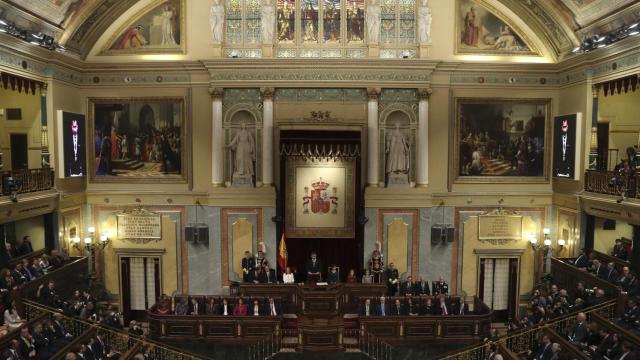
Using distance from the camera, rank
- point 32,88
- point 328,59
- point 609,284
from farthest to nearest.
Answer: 1. point 328,59
2. point 32,88
3. point 609,284

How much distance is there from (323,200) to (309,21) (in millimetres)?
7260

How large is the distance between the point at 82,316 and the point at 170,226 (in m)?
5.34

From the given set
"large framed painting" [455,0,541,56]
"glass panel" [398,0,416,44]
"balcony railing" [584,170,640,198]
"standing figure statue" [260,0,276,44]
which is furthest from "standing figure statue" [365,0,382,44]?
"balcony railing" [584,170,640,198]

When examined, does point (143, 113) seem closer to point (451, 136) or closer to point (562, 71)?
point (451, 136)

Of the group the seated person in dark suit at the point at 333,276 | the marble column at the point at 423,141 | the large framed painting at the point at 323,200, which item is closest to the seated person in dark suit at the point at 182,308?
the large framed painting at the point at 323,200

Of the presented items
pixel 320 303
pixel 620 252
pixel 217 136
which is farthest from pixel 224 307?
pixel 620 252

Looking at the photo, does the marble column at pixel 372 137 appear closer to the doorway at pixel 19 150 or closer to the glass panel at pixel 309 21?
the glass panel at pixel 309 21

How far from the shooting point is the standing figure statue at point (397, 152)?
1903cm

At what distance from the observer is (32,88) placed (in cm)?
1691

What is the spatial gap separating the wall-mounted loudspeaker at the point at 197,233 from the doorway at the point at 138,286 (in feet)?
6.25

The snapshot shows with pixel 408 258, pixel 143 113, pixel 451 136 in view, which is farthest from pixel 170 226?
pixel 451 136

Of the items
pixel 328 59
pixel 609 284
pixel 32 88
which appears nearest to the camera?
pixel 609 284

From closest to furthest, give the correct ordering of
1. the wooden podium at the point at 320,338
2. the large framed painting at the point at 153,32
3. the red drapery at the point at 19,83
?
the wooden podium at the point at 320,338, the red drapery at the point at 19,83, the large framed painting at the point at 153,32

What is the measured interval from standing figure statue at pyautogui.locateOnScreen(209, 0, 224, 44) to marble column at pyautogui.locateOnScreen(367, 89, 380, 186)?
251 inches
